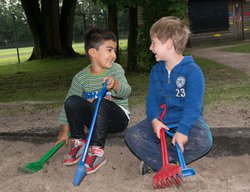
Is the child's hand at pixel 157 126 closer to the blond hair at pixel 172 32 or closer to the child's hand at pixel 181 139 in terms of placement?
the child's hand at pixel 181 139

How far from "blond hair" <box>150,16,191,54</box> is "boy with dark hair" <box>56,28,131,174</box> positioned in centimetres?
47

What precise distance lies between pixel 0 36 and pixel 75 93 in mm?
Result: 54480

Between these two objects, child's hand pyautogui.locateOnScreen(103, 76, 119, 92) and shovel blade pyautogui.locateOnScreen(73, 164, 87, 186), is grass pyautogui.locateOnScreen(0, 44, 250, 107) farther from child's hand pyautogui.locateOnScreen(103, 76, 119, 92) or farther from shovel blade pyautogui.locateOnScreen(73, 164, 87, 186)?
shovel blade pyautogui.locateOnScreen(73, 164, 87, 186)

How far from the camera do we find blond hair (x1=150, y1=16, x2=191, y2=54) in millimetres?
2809

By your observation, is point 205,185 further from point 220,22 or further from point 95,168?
point 220,22

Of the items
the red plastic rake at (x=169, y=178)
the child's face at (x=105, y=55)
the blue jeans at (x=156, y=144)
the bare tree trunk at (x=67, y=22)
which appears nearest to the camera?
the red plastic rake at (x=169, y=178)

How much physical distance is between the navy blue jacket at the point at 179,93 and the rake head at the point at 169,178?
1.01ft

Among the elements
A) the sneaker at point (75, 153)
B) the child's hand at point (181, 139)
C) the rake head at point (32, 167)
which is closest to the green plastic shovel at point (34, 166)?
the rake head at point (32, 167)

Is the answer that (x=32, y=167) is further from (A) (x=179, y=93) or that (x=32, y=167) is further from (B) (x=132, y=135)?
(A) (x=179, y=93)

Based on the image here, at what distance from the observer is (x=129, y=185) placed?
2680mm

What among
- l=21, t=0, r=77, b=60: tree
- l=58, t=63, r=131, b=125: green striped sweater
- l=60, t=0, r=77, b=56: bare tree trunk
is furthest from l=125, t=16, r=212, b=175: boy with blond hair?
l=60, t=0, r=77, b=56: bare tree trunk

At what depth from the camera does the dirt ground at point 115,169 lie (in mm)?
2643

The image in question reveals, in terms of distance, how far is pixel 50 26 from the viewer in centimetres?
1902

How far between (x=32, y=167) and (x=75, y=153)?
338 mm
